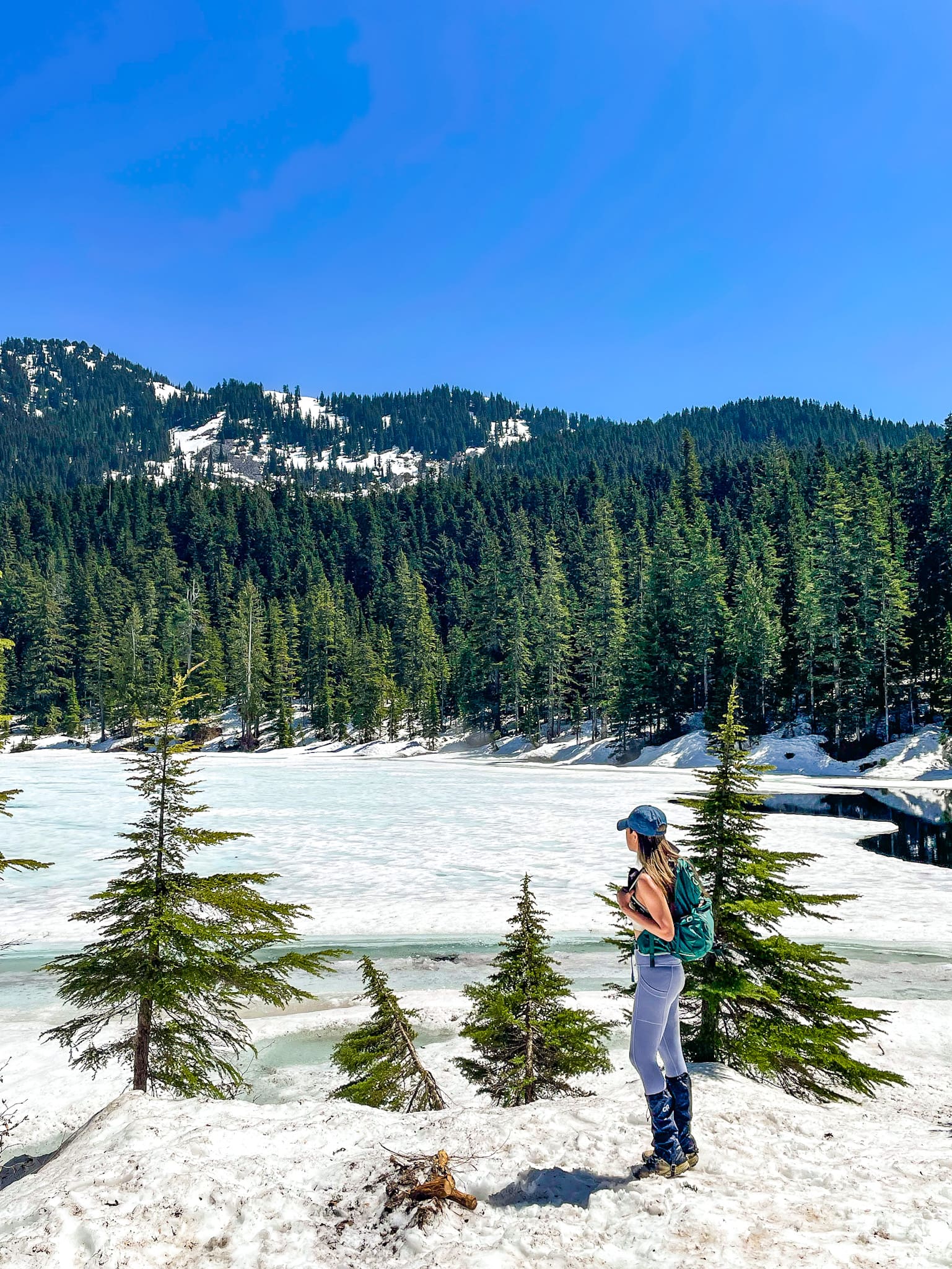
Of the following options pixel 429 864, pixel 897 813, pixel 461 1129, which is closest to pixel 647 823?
pixel 461 1129

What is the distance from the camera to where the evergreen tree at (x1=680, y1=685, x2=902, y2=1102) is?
8.09 metres

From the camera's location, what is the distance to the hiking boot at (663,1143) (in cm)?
488

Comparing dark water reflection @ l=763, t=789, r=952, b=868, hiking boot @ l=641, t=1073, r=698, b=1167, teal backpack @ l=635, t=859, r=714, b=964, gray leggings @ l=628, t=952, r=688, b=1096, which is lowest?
dark water reflection @ l=763, t=789, r=952, b=868

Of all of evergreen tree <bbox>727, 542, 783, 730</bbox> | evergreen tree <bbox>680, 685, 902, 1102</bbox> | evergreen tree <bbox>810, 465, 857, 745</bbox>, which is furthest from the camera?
evergreen tree <bbox>727, 542, 783, 730</bbox>

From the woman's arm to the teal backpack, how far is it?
6 cm

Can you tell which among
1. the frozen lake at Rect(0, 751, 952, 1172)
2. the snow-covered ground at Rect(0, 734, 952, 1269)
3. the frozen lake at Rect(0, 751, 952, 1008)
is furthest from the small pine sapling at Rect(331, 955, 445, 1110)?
the frozen lake at Rect(0, 751, 952, 1008)

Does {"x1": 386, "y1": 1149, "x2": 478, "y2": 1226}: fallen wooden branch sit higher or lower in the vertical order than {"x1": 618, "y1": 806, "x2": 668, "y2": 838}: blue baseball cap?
lower

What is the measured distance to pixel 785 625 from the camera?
6969 cm

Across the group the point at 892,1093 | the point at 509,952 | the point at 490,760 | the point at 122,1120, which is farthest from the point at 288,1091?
the point at 490,760

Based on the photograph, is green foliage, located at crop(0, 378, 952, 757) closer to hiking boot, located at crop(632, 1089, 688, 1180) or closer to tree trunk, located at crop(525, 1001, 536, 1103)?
tree trunk, located at crop(525, 1001, 536, 1103)

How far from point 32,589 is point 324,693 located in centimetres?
5728

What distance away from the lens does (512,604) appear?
82.7 meters

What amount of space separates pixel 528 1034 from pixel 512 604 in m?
74.4

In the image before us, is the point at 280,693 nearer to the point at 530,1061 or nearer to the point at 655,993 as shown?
the point at 530,1061
